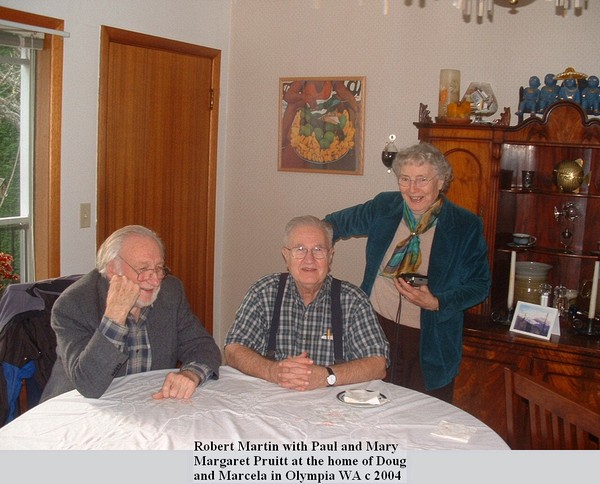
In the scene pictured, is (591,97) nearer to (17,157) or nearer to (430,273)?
(430,273)

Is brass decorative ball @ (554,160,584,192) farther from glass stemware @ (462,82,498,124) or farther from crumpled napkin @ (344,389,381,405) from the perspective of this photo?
crumpled napkin @ (344,389,381,405)

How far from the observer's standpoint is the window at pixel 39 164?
11.3ft

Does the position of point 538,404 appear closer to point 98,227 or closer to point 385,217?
point 385,217

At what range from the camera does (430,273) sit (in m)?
2.96

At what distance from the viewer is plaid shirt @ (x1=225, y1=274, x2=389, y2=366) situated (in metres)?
2.43

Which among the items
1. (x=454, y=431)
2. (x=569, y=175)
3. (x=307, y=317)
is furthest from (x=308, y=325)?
(x=569, y=175)

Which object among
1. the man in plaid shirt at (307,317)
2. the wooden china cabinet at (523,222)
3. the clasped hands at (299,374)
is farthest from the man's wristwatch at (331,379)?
the wooden china cabinet at (523,222)

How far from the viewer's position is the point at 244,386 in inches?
87.7

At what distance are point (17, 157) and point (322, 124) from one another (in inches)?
65.9

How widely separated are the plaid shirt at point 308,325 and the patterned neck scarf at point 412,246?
530 millimetres

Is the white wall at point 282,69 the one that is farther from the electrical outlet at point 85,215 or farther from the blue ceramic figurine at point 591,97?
the blue ceramic figurine at point 591,97

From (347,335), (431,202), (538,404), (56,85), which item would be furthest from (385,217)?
(56,85)

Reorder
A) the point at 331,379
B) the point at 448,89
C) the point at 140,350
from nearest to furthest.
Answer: the point at 331,379, the point at 140,350, the point at 448,89

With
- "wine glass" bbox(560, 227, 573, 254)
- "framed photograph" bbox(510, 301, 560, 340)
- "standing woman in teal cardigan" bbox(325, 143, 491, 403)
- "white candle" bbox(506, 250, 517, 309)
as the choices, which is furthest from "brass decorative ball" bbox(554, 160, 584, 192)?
"standing woman in teal cardigan" bbox(325, 143, 491, 403)
